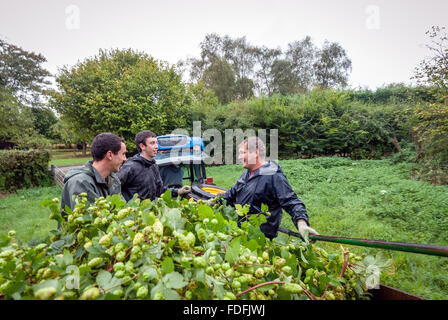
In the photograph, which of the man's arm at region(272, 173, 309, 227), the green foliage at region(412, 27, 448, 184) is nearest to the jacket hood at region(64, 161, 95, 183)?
the man's arm at region(272, 173, 309, 227)

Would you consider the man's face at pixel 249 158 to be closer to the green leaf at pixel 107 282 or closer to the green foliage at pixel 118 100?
the green leaf at pixel 107 282

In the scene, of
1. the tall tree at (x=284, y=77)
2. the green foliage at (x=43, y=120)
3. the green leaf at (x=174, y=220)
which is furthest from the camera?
the green foliage at (x=43, y=120)

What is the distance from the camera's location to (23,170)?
10.2 m

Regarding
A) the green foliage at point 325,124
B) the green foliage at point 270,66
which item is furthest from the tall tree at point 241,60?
the green foliage at point 325,124

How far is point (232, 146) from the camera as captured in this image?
15.3 meters

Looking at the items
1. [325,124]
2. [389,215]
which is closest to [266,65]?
[325,124]

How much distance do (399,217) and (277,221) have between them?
4.10 metres

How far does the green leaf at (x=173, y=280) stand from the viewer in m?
0.61

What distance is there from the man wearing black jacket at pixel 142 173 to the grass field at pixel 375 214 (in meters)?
1.54

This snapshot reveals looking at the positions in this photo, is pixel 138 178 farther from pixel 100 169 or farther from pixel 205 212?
pixel 205 212

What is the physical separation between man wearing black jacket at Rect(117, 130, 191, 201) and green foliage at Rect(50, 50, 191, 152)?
9456mm

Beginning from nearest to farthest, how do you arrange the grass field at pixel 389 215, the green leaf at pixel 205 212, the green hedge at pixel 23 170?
the green leaf at pixel 205 212
the grass field at pixel 389 215
the green hedge at pixel 23 170

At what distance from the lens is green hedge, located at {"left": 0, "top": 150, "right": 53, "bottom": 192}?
9.74m
